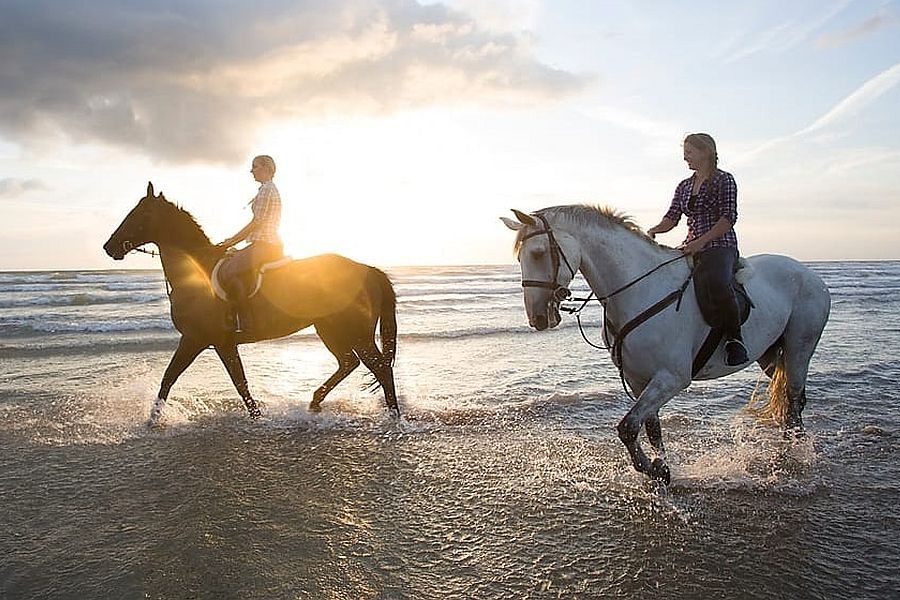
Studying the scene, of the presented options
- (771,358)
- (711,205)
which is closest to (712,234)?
(711,205)

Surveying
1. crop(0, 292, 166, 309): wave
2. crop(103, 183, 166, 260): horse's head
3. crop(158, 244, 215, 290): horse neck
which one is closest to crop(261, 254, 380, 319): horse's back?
crop(158, 244, 215, 290): horse neck

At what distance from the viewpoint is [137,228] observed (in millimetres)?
7156

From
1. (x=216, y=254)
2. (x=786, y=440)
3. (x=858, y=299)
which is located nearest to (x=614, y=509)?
(x=786, y=440)

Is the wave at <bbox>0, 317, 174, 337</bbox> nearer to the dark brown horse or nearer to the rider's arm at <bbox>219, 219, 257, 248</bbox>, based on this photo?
the dark brown horse

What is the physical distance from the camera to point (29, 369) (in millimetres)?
10328

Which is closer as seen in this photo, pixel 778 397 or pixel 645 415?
pixel 645 415

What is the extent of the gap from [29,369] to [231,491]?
7.71 m

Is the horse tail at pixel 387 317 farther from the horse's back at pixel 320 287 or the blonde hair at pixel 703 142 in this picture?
the blonde hair at pixel 703 142

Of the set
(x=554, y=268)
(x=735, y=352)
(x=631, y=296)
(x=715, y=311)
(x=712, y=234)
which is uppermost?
(x=712, y=234)

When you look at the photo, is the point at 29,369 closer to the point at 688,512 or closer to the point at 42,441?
the point at 42,441

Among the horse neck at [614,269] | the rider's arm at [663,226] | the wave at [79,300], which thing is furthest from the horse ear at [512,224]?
the wave at [79,300]

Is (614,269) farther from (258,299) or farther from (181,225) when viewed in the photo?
(181,225)

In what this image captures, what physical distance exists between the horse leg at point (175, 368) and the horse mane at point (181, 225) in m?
1.20

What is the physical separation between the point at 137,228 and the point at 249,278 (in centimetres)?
150
